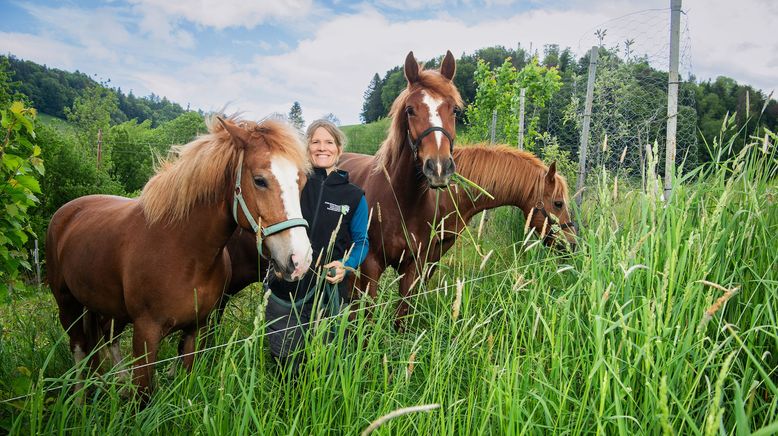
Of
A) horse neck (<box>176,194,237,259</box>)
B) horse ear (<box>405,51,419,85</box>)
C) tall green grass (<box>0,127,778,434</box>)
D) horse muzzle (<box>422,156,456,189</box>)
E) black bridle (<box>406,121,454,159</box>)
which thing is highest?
horse ear (<box>405,51,419,85</box>)

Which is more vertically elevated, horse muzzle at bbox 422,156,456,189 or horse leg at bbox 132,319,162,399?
horse muzzle at bbox 422,156,456,189

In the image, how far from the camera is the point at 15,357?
313 centimetres

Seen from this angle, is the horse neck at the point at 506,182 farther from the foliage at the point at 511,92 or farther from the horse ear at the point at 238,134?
the foliage at the point at 511,92

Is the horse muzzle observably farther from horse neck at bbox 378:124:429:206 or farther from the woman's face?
the woman's face

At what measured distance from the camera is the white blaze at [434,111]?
11.7 feet

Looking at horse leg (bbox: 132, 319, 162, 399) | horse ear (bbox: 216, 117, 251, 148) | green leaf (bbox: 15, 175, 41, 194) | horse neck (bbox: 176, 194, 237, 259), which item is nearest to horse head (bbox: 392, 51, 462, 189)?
horse ear (bbox: 216, 117, 251, 148)

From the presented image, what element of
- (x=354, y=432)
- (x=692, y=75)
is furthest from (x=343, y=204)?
(x=692, y=75)

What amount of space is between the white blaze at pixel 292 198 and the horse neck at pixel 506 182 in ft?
8.24

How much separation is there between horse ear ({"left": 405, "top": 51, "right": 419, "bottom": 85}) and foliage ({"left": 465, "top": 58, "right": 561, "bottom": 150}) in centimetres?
651

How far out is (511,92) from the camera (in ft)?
38.3

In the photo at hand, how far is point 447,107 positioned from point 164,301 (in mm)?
2472

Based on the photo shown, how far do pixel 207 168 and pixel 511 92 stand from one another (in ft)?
33.7

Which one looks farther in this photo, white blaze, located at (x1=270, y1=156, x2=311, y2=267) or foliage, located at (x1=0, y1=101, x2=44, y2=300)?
foliage, located at (x1=0, y1=101, x2=44, y2=300)

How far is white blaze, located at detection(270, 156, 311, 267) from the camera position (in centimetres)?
228
